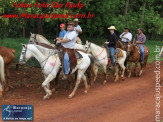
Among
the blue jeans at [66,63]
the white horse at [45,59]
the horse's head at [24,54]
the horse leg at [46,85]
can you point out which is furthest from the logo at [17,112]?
the blue jeans at [66,63]

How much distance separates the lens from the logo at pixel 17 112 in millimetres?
7261

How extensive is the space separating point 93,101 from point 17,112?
281 centimetres

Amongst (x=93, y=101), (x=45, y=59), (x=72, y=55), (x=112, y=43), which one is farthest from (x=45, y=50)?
(x=112, y=43)

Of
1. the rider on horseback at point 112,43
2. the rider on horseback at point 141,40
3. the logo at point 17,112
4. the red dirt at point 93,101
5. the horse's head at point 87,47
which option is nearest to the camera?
the logo at point 17,112

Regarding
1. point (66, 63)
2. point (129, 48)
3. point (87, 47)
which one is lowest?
point (129, 48)

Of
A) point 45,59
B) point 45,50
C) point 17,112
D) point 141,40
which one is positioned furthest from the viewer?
point 141,40

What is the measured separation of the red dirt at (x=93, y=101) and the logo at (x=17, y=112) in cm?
23

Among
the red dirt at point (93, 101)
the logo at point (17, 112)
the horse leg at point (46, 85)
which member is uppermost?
the horse leg at point (46, 85)

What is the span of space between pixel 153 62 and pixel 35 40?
1016 centimetres

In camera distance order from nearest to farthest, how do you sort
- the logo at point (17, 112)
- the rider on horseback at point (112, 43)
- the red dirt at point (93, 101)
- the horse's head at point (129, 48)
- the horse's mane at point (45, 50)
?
the logo at point (17, 112) → the red dirt at point (93, 101) → the horse's mane at point (45, 50) → the rider on horseback at point (112, 43) → the horse's head at point (129, 48)

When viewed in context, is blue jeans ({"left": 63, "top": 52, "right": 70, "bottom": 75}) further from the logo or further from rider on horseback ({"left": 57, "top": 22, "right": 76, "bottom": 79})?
the logo

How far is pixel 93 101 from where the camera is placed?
9.09 m

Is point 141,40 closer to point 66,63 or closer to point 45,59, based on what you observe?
point 66,63

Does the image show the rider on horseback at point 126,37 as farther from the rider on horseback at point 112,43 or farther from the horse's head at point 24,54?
the horse's head at point 24,54
